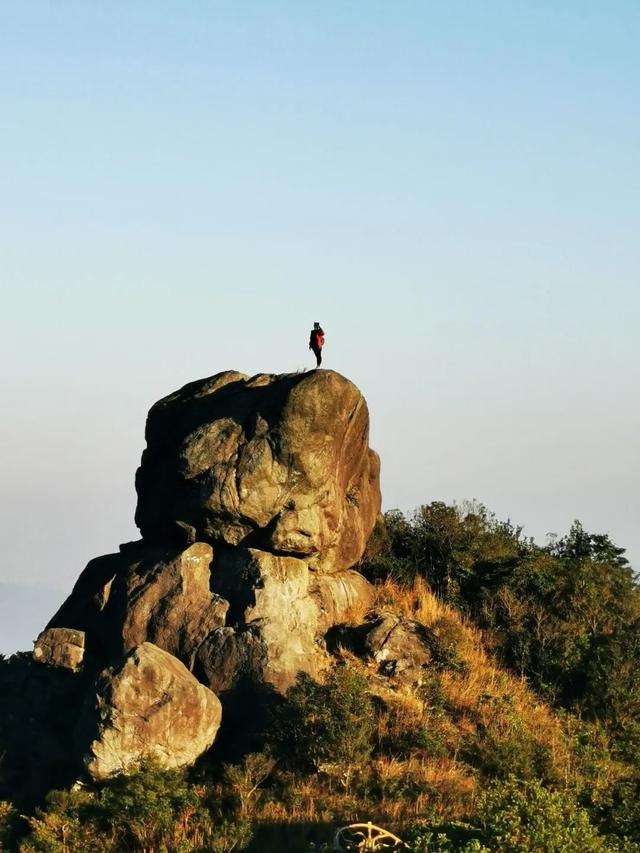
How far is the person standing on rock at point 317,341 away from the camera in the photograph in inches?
1743

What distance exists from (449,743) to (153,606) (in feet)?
30.8

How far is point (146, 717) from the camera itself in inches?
1399

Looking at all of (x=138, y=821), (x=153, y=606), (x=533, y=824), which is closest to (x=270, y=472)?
(x=153, y=606)

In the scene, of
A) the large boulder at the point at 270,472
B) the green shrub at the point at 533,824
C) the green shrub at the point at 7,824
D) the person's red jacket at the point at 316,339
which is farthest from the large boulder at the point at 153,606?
the green shrub at the point at 533,824

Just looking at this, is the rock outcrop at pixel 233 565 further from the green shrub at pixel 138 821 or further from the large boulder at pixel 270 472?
the green shrub at pixel 138 821

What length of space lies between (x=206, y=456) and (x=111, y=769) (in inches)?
390

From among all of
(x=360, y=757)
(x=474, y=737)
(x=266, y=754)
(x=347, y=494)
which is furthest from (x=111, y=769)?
(x=347, y=494)

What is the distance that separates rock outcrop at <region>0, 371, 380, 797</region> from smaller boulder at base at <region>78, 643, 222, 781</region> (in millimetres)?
196

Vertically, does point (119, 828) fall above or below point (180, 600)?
below

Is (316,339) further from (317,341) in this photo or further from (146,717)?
(146,717)

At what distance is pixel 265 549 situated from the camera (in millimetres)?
41062

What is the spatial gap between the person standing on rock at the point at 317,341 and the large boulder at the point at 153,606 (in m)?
7.34

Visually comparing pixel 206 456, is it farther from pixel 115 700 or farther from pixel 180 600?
pixel 115 700

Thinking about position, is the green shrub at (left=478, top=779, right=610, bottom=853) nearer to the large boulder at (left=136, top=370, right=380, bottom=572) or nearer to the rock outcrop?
the rock outcrop
